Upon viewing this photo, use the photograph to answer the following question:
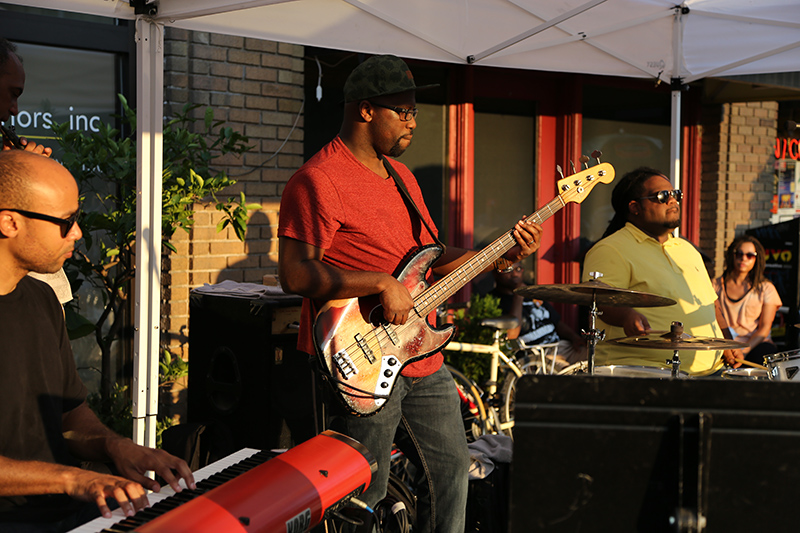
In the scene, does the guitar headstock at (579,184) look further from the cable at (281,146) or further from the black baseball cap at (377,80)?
the cable at (281,146)

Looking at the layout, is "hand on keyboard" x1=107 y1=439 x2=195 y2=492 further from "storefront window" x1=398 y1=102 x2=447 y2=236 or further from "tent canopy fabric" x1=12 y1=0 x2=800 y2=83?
"storefront window" x1=398 y1=102 x2=447 y2=236

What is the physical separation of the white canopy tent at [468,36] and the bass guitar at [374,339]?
1094mm

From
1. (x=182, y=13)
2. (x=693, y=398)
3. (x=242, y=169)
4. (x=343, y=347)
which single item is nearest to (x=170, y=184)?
(x=242, y=169)

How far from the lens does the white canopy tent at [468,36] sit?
3338 millimetres

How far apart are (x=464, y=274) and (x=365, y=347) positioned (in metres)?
0.58

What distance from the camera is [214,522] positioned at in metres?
1.53

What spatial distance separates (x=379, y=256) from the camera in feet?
9.14

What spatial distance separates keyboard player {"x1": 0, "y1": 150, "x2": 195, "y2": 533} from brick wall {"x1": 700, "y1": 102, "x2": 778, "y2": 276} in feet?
22.7

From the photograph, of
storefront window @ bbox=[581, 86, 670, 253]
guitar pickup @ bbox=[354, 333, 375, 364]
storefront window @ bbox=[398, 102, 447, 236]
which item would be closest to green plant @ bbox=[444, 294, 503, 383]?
storefront window @ bbox=[398, 102, 447, 236]

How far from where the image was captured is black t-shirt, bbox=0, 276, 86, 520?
1986 mm

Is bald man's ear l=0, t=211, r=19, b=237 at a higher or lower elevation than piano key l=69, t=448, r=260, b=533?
higher

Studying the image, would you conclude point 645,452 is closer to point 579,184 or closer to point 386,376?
point 386,376

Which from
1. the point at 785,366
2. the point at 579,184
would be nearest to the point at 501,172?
the point at 579,184

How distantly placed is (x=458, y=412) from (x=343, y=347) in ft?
1.78
